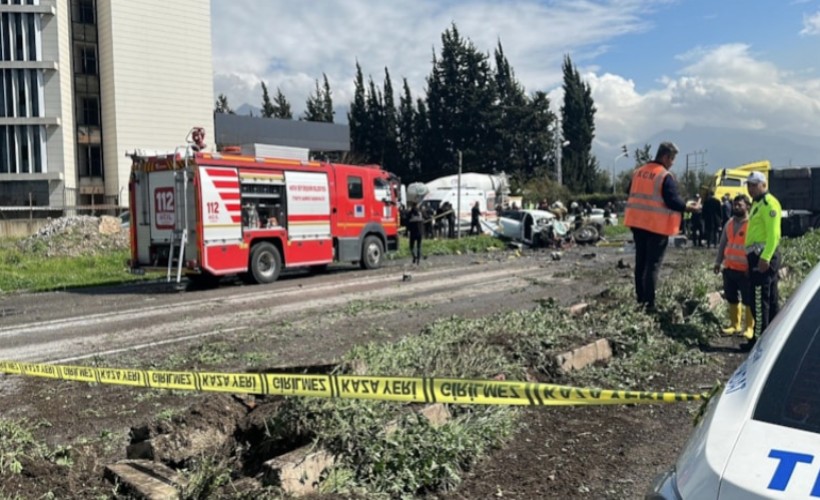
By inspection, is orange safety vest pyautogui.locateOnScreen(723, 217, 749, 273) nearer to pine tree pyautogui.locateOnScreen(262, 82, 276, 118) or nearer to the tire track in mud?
the tire track in mud

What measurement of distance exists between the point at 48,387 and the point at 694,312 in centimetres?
701

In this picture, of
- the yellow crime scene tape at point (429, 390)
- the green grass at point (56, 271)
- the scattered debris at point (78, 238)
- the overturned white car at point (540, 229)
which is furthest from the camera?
the overturned white car at point (540, 229)

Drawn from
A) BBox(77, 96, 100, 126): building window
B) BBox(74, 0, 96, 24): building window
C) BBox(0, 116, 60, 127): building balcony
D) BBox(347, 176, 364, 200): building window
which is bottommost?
BBox(347, 176, 364, 200): building window

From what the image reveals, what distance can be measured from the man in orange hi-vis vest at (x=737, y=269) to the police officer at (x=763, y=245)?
0.19 m

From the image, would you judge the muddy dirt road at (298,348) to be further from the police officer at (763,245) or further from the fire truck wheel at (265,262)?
Result: the police officer at (763,245)

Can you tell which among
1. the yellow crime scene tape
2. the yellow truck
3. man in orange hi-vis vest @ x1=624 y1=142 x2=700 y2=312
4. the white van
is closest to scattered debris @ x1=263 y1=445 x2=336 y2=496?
the yellow crime scene tape

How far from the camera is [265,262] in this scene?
→ 1498cm

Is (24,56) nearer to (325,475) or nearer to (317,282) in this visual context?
(317,282)

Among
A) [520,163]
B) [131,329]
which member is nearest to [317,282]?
[131,329]

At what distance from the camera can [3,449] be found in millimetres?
3852

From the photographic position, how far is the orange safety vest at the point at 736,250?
25.1 feet

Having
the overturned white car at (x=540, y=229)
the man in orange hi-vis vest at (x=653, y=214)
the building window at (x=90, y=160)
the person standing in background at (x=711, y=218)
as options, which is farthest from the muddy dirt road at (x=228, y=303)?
the building window at (x=90, y=160)

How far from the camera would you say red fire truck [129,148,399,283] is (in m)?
13.5

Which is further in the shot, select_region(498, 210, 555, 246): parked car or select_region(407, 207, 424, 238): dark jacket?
select_region(498, 210, 555, 246): parked car
